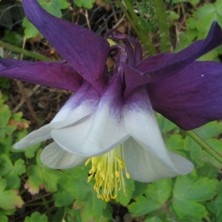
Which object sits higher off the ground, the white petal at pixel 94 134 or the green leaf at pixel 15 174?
the white petal at pixel 94 134

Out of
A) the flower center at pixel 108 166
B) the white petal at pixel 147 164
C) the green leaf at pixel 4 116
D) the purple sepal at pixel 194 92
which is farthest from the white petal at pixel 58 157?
the green leaf at pixel 4 116

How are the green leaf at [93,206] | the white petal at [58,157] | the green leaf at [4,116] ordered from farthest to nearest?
the green leaf at [4,116], the green leaf at [93,206], the white petal at [58,157]

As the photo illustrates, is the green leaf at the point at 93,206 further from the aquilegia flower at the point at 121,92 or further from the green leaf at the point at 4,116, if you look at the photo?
the aquilegia flower at the point at 121,92

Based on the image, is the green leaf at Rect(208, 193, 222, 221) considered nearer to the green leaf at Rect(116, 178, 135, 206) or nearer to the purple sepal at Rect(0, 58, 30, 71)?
the green leaf at Rect(116, 178, 135, 206)

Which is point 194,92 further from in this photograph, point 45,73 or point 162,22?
point 162,22

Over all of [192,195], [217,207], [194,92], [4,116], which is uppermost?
[194,92]

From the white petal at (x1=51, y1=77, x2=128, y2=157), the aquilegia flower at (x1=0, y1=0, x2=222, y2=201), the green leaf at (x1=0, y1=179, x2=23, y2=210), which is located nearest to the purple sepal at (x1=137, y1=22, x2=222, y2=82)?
the aquilegia flower at (x1=0, y1=0, x2=222, y2=201)

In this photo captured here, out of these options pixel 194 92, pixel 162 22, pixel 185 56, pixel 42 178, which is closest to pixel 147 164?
pixel 194 92
